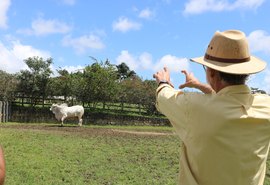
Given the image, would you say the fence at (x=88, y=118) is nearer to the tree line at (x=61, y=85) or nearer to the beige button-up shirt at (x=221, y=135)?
the tree line at (x=61, y=85)

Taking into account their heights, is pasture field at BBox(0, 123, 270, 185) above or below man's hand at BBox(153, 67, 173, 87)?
below

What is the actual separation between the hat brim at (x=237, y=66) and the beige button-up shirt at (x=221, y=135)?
3.1 inches

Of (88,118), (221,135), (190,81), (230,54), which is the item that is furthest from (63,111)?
(221,135)

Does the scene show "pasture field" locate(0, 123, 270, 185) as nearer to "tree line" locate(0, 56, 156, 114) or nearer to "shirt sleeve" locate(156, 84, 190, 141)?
"shirt sleeve" locate(156, 84, 190, 141)

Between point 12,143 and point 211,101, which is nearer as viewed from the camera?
point 211,101

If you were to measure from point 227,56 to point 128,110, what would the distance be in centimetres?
3100

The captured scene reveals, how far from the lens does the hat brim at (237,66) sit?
199 centimetres

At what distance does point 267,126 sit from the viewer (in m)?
2.02

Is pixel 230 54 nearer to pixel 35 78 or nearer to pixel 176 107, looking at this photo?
pixel 176 107

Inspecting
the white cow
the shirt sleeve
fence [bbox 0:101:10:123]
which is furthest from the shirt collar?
fence [bbox 0:101:10:123]

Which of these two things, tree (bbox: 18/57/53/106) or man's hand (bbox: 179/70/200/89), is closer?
man's hand (bbox: 179/70/200/89)

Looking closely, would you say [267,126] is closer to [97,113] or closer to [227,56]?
[227,56]

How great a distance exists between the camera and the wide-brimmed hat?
2025 mm

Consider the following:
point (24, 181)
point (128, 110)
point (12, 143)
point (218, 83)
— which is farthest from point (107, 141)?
point (128, 110)
